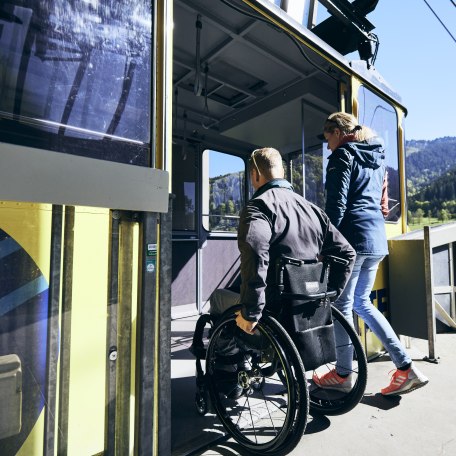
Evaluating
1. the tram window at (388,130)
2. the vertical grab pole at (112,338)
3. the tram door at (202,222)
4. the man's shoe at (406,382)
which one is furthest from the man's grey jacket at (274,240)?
the tram door at (202,222)

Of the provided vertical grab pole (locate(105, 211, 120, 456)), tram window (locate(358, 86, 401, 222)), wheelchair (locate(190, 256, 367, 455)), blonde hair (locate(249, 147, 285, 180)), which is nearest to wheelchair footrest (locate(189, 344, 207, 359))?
wheelchair (locate(190, 256, 367, 455))

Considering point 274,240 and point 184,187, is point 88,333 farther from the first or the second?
point 184,187

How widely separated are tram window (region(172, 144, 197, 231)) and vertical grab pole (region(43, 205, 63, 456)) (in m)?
3.21

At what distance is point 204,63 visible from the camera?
3.46m

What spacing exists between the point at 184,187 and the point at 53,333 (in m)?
3.48

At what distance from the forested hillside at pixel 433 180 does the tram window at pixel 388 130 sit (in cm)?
29

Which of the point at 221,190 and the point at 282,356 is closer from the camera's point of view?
the point at 282,356

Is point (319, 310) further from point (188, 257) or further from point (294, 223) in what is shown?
point (188, 257)

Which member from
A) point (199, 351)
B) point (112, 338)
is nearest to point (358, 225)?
point (199, 351)

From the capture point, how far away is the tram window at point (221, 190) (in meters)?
4.73

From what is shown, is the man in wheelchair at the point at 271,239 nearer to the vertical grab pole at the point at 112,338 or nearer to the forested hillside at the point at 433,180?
the vertical grab pole at the point at 112,338

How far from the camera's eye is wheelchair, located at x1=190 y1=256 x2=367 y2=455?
1.48 metres

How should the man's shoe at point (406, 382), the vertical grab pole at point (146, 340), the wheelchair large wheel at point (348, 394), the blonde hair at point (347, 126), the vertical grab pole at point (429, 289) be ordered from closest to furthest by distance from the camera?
1. the vertical grab pole at point (146, 340)
2. the wheelchair large wheel at point (348, 394)
3. the man's shoe at point (406, 382)
4. the blonde hair at point (347, 126)
5. the vertical grab pole at point (429, 289)

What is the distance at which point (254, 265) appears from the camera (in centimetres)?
149
